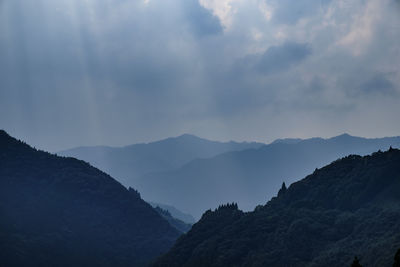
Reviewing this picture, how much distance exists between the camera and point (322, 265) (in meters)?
163

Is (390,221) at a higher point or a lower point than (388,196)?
lower

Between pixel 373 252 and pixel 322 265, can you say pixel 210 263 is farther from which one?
pixel 373 252

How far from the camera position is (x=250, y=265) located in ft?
609

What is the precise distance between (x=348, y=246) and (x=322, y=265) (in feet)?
50.2

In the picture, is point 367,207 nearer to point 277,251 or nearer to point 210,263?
point 277,251

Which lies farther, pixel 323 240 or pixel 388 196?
pixel 388 196

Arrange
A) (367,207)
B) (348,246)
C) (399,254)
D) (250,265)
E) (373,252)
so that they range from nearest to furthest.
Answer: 1. (399,254)
2. (373,252)
3. (348,246)
4. (250,265)
5. (367,207)

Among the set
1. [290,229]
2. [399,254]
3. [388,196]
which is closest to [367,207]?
[388,196]

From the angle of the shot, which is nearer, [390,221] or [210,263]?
[390,221]

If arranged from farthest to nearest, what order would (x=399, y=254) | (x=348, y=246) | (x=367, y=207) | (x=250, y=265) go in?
(x=367, y=207)
(x=250, y=265)
(x=348, y=246)
(x=399, y=254)

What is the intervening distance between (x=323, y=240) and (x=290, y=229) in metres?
14.8

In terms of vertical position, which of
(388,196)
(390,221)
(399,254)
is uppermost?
(388,196)

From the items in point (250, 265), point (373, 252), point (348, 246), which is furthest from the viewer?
point (250, 265)

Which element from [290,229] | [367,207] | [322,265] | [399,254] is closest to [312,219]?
[290,229]
